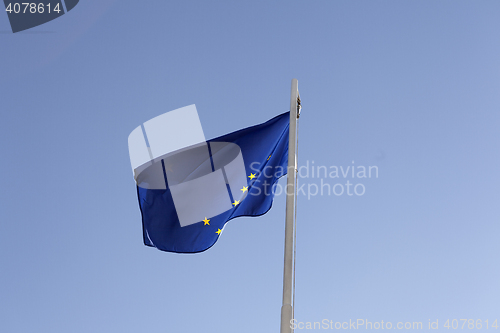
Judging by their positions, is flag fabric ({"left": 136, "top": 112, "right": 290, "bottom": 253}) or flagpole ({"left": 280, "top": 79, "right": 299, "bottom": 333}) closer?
flagpole ({"left": 280, "top": 79, "right": 299, "bottom": 333})

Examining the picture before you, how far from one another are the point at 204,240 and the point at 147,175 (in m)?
2.20

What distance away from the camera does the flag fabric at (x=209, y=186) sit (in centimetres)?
1186

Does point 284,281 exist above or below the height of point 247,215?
below

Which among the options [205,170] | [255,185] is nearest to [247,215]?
[255,185]

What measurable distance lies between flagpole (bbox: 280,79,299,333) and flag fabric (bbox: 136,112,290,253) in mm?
1428

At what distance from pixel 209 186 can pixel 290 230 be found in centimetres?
316

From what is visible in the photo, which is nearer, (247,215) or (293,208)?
(293,208)

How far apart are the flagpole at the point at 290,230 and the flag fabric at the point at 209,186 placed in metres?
1.43

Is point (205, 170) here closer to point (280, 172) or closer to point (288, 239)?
point (280, 172)

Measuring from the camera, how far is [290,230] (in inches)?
385

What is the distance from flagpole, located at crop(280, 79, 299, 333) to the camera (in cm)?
890

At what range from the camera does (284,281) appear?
9211 mm

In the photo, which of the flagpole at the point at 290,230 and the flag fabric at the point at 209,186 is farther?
the flag fabric at the point at 209,186

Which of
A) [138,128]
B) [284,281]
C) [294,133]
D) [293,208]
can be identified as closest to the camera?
[284,281]
